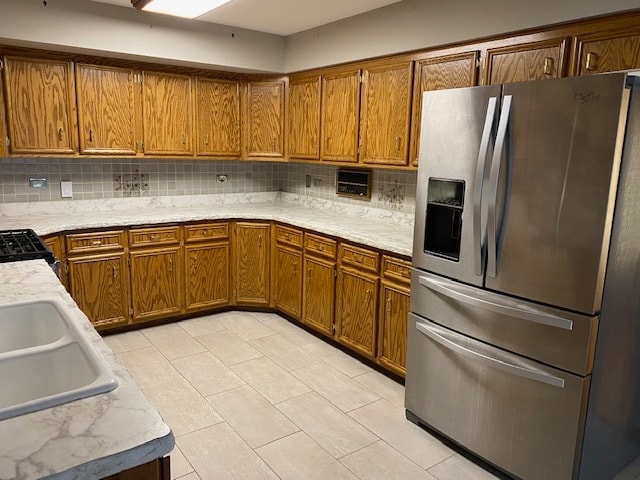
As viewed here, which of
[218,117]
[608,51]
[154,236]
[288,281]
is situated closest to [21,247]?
[154,236]

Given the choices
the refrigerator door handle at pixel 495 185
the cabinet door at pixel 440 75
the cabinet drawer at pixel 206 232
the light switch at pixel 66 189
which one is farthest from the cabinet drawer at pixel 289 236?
the refrigerator door handle at pixel 495 185

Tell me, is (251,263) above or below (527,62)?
below

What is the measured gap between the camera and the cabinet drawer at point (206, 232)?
4.10 metres

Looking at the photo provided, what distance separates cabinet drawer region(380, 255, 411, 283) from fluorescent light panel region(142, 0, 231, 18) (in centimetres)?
184

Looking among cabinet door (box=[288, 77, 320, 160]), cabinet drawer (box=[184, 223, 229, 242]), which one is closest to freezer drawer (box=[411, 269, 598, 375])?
cabinet door (box=[288, 77, 320, 160])

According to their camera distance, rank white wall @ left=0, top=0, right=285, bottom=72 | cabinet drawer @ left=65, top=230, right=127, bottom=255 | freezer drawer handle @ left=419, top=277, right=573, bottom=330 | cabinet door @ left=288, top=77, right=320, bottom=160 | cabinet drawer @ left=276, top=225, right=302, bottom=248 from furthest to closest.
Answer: cabinet door @ left=288, top=77, right=320, bottom=160, cabinet drawer @ left=276, top=225, right=302, bottom=248, cabinet drawer @ left=65, top=230, right=127, bottom=255, white wall @ left=0, top=0, right=285, bottom=72, freezer drawer handle @ left=419, top=277, right=573, bottom=330

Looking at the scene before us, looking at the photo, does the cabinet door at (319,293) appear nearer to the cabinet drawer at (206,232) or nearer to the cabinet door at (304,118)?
the cabinet drawer at (206,232)

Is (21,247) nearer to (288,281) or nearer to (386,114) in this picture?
(288,281)

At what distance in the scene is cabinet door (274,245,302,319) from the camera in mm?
4074

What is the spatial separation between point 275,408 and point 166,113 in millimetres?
2618

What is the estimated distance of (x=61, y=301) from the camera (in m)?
1.74

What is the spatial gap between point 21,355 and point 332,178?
3.45 metres

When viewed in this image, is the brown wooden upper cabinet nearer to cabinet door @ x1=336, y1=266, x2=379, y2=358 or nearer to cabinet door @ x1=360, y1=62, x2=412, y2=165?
cabinet door @ x1=360, y1=62, x2=412, y2=165

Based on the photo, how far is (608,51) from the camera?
2246 mm
